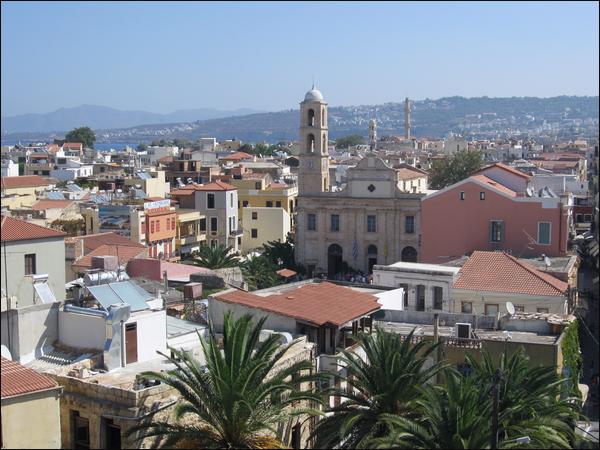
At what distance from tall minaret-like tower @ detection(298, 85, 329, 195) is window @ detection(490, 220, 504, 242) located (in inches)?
567

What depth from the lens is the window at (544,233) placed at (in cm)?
3901

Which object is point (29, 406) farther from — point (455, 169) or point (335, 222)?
point (455, 169)

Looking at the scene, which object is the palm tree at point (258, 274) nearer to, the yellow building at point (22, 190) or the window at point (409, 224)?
the window at point (409, 224)

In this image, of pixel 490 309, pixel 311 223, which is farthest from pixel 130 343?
pixel 311 223

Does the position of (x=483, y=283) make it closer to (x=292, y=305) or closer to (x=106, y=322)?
(x=292, y=305)

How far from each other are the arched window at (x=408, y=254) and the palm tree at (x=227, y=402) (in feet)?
121

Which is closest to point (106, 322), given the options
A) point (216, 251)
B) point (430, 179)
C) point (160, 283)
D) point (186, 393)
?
point (186, 393)

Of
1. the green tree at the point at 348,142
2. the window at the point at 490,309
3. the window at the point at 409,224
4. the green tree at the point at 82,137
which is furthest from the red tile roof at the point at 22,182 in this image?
the green tree at the point at 348,142

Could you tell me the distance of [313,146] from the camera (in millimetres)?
54406

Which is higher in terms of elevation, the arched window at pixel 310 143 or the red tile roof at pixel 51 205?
the arched window at pixel 310 143

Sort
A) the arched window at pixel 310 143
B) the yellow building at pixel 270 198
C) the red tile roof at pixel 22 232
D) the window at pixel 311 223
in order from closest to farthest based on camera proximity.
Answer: the red tile roof at pixel 22 232 → the window at pixel 311 223 → the arched window at pixel 310 143 → the yellow building at pixel 270 198

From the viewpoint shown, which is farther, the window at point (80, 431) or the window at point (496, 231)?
the window at point (496, 231)

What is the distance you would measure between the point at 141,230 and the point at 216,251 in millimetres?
7363

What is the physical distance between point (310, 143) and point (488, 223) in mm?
17008
